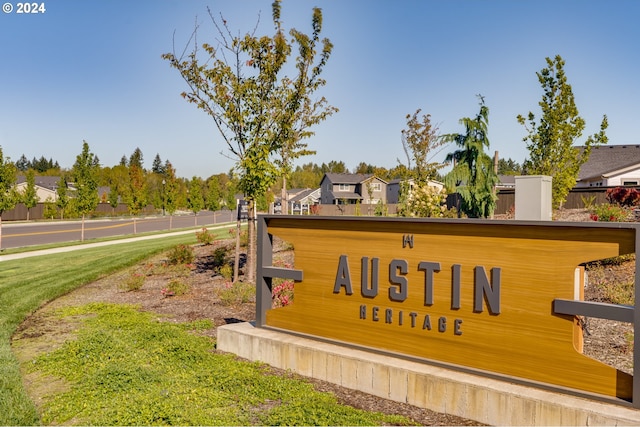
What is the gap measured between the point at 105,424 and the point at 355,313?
9.72ft

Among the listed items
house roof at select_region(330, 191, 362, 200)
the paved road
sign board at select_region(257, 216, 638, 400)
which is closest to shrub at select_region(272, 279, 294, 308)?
sign board at select_region(257, 216, 638, 400)

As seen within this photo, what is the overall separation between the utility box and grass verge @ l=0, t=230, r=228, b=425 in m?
5.55

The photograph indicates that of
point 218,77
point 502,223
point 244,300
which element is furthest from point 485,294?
point 218,77

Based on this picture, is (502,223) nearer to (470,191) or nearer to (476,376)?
(476,376)

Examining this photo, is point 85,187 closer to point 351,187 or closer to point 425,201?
point 425,201

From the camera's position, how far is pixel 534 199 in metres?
5.38

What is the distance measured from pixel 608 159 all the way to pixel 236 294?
1517 inches

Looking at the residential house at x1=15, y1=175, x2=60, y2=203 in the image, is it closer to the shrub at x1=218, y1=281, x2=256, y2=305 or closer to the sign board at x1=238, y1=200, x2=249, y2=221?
the sign board at x1=238, y1=200, x2=249, y2=221

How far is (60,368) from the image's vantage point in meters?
6.27

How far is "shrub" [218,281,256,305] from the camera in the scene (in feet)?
32.4

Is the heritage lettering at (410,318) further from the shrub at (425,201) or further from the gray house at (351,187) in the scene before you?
the gray house at (351,187)

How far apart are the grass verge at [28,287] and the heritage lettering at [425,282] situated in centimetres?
367

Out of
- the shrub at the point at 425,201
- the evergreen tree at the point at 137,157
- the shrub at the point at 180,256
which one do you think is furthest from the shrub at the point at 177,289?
the evergreen tree at the point at 137,157

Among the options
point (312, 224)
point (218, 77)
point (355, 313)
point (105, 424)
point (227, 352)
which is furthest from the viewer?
point (218, 77)
